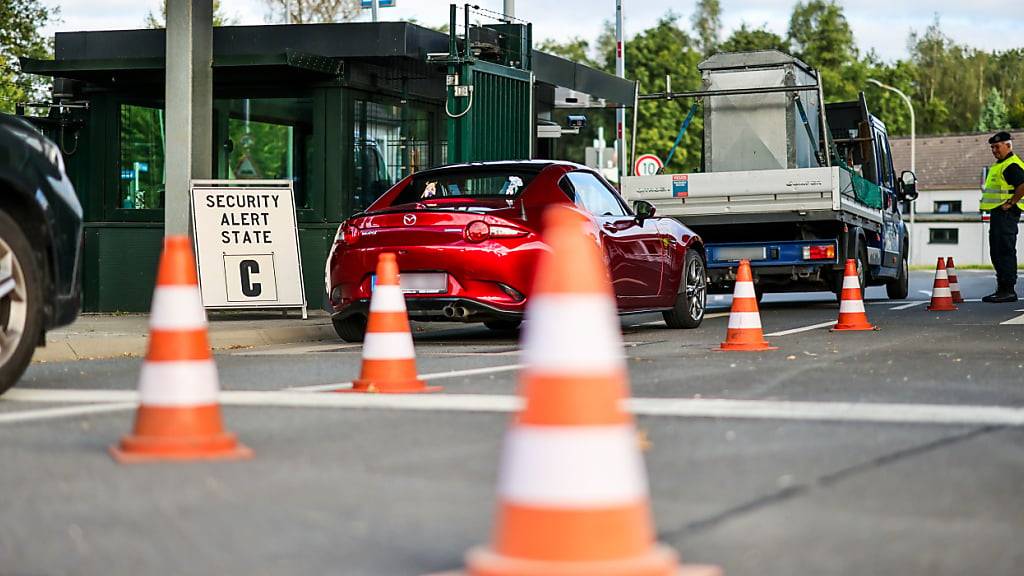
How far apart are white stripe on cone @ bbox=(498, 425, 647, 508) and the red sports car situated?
8281mm

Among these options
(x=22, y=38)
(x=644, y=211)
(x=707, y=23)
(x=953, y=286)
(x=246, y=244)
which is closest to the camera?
(x=644, y=211)

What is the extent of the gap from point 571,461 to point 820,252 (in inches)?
597

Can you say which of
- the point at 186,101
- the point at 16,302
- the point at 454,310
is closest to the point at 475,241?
the point at 454,310

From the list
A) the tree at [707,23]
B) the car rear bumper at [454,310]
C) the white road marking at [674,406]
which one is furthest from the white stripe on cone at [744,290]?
the tree at [707,23]

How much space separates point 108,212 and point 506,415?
37.7 ft

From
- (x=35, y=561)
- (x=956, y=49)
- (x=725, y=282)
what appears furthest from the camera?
(x=956, y=49)

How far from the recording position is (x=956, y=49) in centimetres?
10069

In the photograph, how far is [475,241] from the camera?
11.5m

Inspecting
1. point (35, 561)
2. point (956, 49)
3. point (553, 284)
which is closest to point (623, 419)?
point (553, 284)

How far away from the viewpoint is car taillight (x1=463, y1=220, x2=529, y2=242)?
37.6ft

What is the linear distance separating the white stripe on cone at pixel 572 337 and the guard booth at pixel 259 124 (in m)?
13.3

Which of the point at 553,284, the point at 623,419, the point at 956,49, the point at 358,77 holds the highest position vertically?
the point at 956,49

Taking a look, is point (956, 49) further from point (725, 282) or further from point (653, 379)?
point (653, 379)

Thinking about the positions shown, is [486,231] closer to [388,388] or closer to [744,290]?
[744,290]
